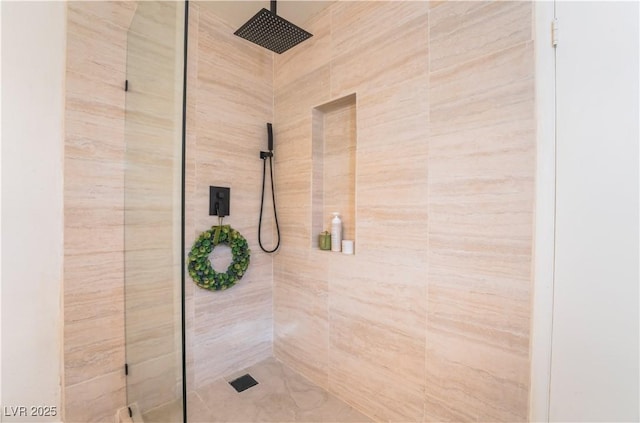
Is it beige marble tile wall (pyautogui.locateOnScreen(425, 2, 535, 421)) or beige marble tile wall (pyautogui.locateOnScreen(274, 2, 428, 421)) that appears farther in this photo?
beige marble tile wall (pyautogui.locateOnScreen(274, 2, 428, 421))

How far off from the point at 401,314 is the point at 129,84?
172 cm

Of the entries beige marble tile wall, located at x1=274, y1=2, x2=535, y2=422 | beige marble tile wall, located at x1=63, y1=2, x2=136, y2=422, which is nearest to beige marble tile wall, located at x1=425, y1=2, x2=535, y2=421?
beige marble tile wall, located at x1=274, y1=2, x2=535, y2=422

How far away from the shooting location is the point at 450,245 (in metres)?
1.18

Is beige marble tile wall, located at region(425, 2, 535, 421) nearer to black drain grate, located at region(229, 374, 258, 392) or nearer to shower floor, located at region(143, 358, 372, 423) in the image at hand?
shower floor, located at region(143, 358, 372, 423)

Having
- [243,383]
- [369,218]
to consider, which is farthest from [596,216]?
[243,383]

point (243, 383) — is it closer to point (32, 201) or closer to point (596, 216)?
point (32, 201)

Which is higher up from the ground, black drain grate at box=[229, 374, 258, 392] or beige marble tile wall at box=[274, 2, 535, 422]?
beige marble tile wall at box=[274, 2, 535, 422]

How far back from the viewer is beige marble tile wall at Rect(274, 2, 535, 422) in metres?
1.04

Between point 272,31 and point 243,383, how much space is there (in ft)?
6.27

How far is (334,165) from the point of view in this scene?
175 cm

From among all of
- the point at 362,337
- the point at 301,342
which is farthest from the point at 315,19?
the point at 301,342

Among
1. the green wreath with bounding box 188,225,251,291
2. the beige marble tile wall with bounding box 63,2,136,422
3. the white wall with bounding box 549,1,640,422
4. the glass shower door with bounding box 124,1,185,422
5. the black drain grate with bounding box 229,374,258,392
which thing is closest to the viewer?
the white wall with bounding box 549,1,640,422

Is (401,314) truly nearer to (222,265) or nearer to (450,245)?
(450,245)

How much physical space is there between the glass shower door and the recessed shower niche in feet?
2.82
